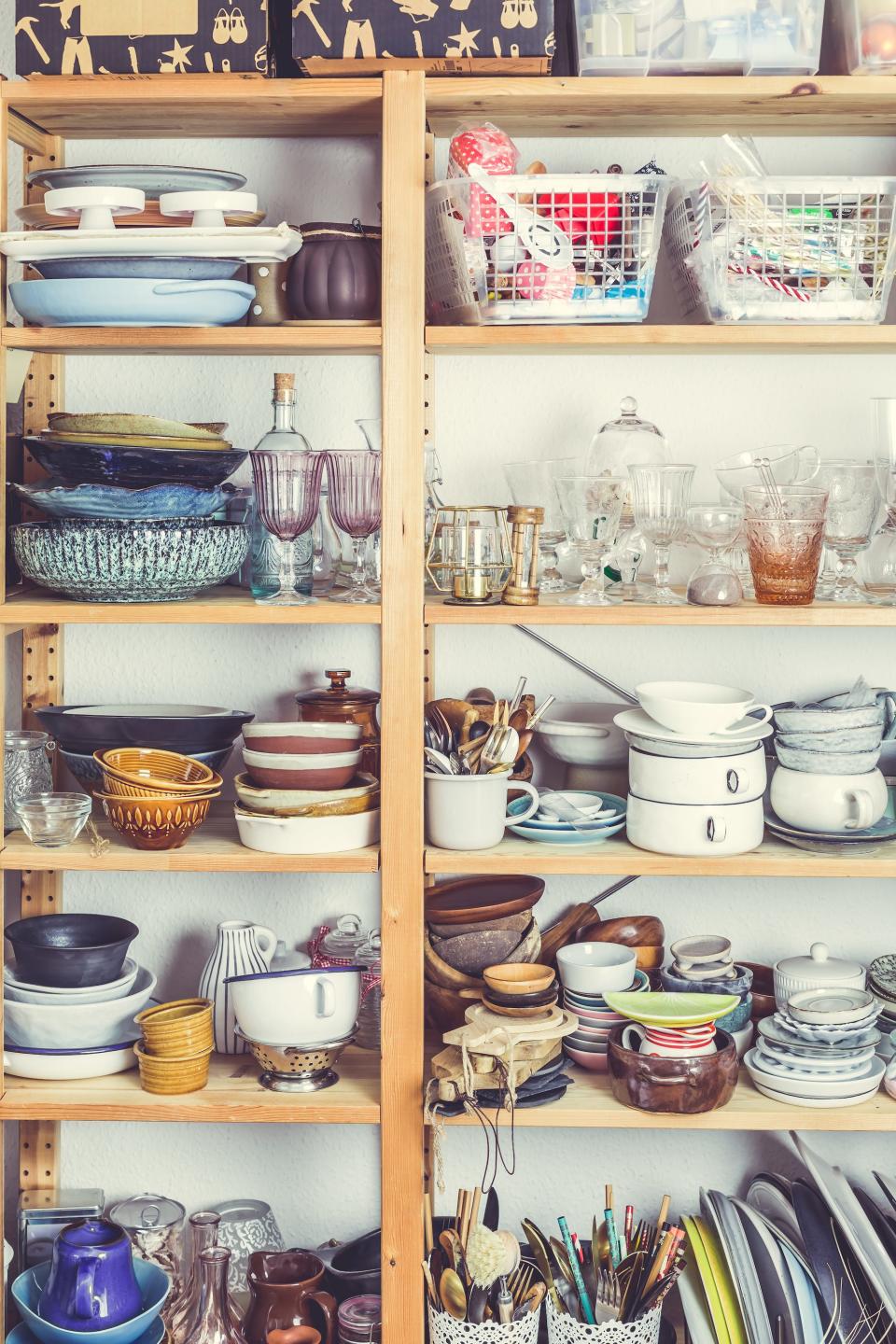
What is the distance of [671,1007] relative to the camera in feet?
5.87

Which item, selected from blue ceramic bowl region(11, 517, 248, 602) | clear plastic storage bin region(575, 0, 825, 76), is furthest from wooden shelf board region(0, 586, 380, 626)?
clear plastic storage bin region(575, 0, 825, 76)

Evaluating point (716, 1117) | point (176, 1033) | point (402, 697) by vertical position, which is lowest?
point (716, 1117)

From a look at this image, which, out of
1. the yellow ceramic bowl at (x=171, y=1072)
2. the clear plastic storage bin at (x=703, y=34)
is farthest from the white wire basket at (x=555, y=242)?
the yellow ceramic bowl at (x=171, y=1072)

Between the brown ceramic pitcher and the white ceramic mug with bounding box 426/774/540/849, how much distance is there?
0.62 meters

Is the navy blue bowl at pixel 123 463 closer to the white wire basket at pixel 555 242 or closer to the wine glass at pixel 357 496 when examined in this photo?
the wine glass at pixel 357 496

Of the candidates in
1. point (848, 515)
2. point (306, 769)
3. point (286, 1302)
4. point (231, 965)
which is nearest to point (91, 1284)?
point (286, 1302)

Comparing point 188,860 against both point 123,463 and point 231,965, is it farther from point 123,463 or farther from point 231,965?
point 123,463

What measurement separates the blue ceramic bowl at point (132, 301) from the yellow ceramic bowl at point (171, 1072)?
95 cm

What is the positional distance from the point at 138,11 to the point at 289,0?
20 centimetres

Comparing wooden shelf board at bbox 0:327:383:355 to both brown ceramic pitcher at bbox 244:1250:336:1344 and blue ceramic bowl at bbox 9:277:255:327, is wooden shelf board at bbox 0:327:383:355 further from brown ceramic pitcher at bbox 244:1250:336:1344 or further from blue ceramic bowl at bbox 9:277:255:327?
brown ceramic pitcher at bbox 244:1250:336:1344

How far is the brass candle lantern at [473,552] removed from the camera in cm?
174

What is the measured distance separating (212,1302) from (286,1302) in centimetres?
10

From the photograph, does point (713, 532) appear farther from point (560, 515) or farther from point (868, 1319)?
point (868, 1319)

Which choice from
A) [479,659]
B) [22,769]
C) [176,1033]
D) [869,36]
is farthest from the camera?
[479,659]
